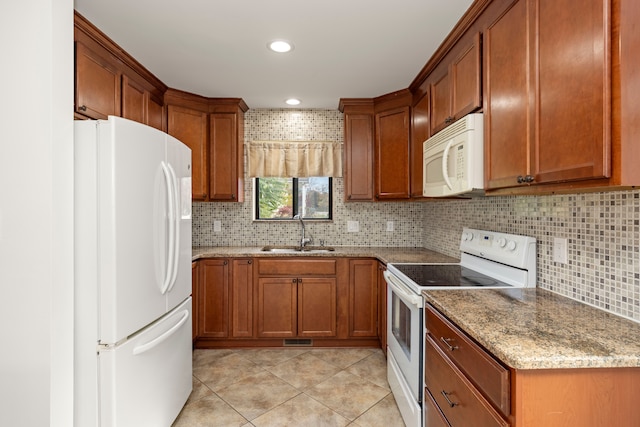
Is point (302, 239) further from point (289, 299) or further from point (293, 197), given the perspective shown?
point (289, 299)

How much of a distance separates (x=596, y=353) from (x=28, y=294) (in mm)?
2049

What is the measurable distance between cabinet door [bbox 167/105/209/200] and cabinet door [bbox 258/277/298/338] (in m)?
1.06

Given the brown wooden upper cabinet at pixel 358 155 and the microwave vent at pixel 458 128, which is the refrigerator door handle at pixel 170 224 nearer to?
the microwave vent at pixel 458 128

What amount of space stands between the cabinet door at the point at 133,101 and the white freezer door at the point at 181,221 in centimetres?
67

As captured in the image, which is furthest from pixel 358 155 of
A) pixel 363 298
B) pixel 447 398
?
pixel 447 398

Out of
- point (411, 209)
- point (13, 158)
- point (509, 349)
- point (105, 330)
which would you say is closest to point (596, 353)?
point (509, 349)

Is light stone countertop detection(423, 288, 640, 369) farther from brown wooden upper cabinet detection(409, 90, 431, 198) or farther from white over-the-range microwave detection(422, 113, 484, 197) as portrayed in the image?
brown wooden upper cabinet detection(409, 90, 431, 198)

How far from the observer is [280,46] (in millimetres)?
2203

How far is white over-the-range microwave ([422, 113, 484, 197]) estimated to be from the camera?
170 centimetres

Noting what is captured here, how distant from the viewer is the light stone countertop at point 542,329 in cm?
93

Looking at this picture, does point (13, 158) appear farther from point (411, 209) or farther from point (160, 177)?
point (411, 209)

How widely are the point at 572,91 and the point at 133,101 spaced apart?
8.72 feet

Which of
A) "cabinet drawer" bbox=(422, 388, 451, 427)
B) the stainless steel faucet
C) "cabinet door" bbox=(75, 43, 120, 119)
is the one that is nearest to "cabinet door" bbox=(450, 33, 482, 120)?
"cabinet drawer" bbox=(422, 388, 451, 427)

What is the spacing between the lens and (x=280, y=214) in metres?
3.70
